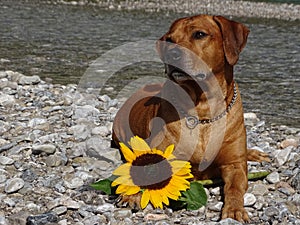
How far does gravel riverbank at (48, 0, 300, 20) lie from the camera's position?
22742 millimetres

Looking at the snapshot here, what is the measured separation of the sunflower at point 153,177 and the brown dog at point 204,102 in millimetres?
411

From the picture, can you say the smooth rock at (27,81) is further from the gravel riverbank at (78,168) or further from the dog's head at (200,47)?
the dog's head at (200,47)

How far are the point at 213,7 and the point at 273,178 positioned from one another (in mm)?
20722

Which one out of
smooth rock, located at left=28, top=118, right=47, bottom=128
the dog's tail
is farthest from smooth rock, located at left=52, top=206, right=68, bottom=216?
smooth rock, located at left=28, top=118, right=47, bottom=128

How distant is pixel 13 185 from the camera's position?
191 inches

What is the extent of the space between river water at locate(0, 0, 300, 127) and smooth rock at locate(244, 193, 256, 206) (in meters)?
3.11

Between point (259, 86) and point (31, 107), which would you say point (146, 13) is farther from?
point (31, 107)

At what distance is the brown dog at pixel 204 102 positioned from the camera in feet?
16.6

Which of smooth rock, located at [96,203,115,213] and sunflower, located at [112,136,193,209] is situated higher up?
sunflower, located at [112,136,193,209]

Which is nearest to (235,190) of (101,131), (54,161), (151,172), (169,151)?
(169,151)

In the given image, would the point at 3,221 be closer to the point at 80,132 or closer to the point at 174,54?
the point at 174,54

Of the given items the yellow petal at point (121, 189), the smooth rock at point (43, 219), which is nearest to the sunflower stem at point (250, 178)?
the yellow petal at point (121, 189)


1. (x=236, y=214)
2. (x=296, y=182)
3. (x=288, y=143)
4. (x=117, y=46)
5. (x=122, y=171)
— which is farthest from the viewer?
(x=117, y=46)

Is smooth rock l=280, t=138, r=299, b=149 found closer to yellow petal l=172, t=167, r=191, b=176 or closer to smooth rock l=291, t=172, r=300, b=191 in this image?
smooth rock l=291, t=172, r=300, b=191
